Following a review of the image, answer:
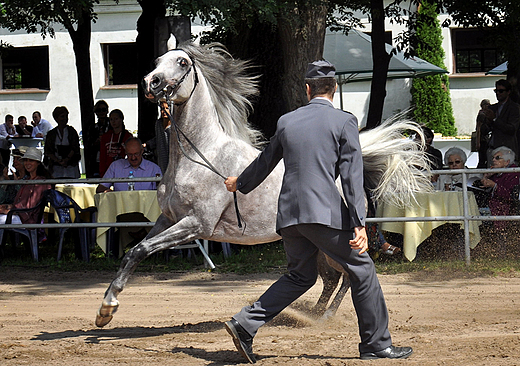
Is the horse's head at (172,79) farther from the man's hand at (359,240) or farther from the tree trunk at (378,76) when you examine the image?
the tree trunk at (378,76)

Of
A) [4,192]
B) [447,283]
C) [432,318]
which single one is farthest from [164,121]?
[4,192]

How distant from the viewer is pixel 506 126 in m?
12.0

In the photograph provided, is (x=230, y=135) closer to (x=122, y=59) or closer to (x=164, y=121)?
(x=164, y=121)

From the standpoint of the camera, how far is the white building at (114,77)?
84.7 feet

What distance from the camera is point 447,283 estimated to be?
8.62 meters

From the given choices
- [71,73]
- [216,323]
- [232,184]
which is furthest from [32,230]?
[71,73]

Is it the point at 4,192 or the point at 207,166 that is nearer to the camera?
the point at 207,166

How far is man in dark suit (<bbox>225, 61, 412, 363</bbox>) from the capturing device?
15.6ft

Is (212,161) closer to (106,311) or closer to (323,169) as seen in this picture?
(106,311)

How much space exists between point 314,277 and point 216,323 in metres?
1.79

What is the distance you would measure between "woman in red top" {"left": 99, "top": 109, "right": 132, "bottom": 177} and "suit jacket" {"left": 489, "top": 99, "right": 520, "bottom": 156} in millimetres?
5875

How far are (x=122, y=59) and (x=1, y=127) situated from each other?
6715 mm

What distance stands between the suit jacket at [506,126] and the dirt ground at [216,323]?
3.86m

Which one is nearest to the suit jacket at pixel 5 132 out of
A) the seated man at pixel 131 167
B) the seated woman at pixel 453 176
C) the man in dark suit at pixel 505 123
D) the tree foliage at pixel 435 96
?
the seated man at pixel 131 167
